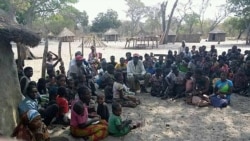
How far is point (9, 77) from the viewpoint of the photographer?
5.88m

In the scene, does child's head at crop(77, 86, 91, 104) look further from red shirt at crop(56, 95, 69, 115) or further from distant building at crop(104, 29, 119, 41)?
distant building at crop(104, 29, 119, 41)

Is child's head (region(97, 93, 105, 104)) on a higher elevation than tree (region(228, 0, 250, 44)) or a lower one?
lower

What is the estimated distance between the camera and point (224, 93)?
8586mm

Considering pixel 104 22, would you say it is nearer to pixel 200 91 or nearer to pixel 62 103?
pixel 200 91

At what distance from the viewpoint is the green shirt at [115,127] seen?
19.9 ft

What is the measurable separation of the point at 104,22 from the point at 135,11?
18.7 m

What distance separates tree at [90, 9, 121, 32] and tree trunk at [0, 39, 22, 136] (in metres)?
55.7

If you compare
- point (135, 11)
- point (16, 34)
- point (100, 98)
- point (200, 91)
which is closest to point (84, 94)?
point (100, 98)

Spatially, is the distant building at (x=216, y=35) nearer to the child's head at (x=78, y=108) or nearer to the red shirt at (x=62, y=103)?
the red shirt at (x=62, y=103)

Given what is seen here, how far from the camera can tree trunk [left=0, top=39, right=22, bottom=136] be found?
17.7ft

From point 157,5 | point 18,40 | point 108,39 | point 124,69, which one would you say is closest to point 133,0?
point 157,5

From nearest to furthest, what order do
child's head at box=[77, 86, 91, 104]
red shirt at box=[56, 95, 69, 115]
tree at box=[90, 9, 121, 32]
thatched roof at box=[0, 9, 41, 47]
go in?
thatched roof at box=[0, 9, 41, 47] → child's head at box=[77, 86, 91, 104] → red shirt at box=[56, 95, 69, 115] → tree at box=[90, 9, 121, 32]

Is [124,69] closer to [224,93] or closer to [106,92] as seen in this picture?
[106,92]

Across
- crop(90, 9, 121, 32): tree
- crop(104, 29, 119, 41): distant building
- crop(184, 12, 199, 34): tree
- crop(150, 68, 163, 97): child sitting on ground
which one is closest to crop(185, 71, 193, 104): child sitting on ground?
crop(150, 68, 163, 97): child sitting on ground
